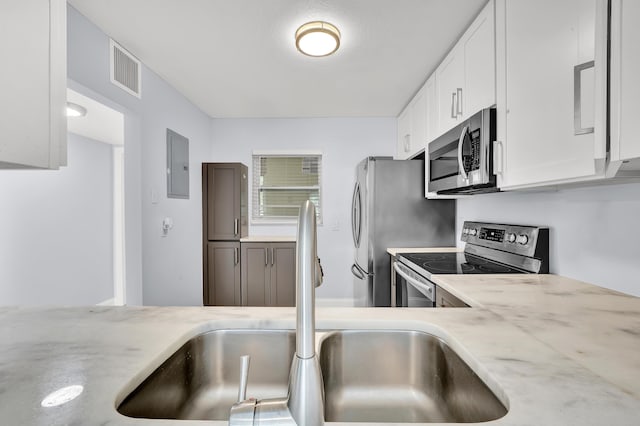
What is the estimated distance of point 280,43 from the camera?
6.99 ft

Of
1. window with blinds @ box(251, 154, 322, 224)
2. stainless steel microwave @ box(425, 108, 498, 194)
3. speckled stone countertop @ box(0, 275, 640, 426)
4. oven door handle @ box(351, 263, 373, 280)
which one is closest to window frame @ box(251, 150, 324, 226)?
window with blinds @ box(251, 154, 322, 224)

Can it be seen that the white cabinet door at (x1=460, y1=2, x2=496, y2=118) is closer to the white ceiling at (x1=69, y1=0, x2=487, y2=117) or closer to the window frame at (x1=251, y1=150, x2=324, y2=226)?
the white ceiling at (x1=69, y1=0, x2=487, y2=117)

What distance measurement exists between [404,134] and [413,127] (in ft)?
1.25

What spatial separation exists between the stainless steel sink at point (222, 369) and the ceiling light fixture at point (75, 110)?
1973 mm

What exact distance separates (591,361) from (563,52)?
1.02 metres

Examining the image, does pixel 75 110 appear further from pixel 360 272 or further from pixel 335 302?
pixel 335 302

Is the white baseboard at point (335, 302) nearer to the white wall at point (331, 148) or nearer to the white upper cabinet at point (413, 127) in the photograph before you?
the white wall at point (331, 148)

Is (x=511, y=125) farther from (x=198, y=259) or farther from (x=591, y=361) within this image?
(x=198, y=259)

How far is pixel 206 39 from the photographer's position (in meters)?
2.07

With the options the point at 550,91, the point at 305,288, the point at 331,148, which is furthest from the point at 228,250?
the point at 305,288

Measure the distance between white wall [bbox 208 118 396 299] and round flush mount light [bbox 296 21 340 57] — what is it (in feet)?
6.00

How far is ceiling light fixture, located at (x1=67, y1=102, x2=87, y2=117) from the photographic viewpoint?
2002mm

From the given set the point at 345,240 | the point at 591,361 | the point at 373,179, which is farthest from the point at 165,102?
the point at 591,361

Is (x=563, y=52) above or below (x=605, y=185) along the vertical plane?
above
